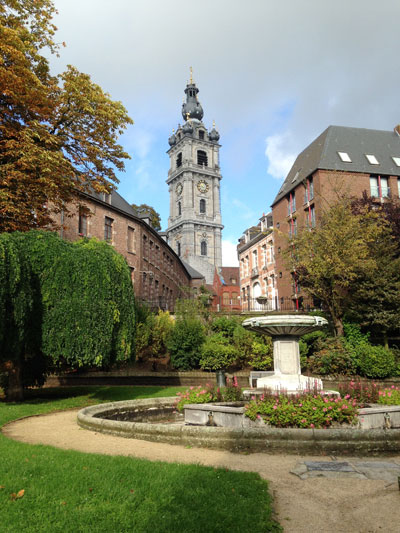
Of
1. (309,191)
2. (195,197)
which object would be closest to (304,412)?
(309,191)

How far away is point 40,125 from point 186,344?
11.9 m

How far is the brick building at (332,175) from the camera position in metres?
31.0

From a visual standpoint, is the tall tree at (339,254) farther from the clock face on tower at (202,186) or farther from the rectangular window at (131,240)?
the clock face on tower at (202,186)

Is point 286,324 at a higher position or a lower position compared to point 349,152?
lower

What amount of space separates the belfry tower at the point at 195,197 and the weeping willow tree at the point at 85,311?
70.0 metres

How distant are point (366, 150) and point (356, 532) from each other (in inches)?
1410

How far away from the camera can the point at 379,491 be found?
15.0 feet

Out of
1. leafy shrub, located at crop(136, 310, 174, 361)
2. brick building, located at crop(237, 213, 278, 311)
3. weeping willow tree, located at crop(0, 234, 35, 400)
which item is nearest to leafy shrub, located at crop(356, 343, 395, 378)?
leafy shrub, located at crop(136, 310, 174, 361)

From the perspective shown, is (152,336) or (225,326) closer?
(152,336)

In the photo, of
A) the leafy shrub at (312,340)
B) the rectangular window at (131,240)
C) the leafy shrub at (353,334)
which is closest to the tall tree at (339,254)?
the leafy shrub at (353,334)

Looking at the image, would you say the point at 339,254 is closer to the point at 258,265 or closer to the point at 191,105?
the point at 258,265

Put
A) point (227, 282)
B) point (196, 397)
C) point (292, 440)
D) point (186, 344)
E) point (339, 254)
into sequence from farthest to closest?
1. point (227, 282)
2. point (339, 254)
3. point (186, 344)
4. point (196, 397)
5. point (292, 440)

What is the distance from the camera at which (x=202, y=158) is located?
91.4m

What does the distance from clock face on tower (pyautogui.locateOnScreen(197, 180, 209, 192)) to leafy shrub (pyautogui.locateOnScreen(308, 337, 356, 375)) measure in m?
72.0
